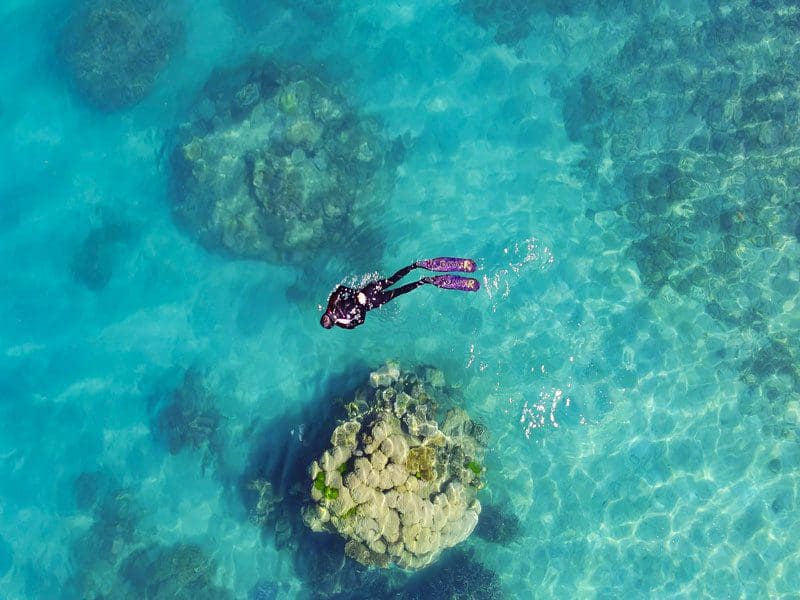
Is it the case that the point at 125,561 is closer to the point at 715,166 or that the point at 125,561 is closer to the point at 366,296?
the point at 366,296

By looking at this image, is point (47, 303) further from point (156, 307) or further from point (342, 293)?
point (342, 293)

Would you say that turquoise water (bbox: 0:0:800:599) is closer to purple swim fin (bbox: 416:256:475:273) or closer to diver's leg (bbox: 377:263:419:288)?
purple swim fin (bbox: 416:256:475:273)

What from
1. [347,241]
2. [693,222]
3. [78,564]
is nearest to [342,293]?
[347,241]

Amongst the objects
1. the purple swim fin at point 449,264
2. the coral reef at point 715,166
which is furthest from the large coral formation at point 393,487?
the coral reef at point 715,166

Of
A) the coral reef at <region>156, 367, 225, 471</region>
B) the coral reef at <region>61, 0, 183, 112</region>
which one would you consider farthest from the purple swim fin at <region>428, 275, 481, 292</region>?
the coral reef at <region>61, 0, 183, 112</region>

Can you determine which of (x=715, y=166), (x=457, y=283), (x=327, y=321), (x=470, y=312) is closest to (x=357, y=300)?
(x=327, y=321)

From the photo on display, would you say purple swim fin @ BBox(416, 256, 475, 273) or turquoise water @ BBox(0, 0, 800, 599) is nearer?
purple swim fin @ BBox(416, 256, 475, 273)

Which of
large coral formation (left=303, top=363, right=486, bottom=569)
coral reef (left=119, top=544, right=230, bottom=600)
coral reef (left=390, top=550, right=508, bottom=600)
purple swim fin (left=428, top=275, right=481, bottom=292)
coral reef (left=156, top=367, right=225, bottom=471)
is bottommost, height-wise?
coral reef (left=119, top=544, right=230, bottom=600)

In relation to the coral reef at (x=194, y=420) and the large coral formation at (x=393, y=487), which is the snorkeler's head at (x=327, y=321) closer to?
the large coral formation at (x=393, y=487)
